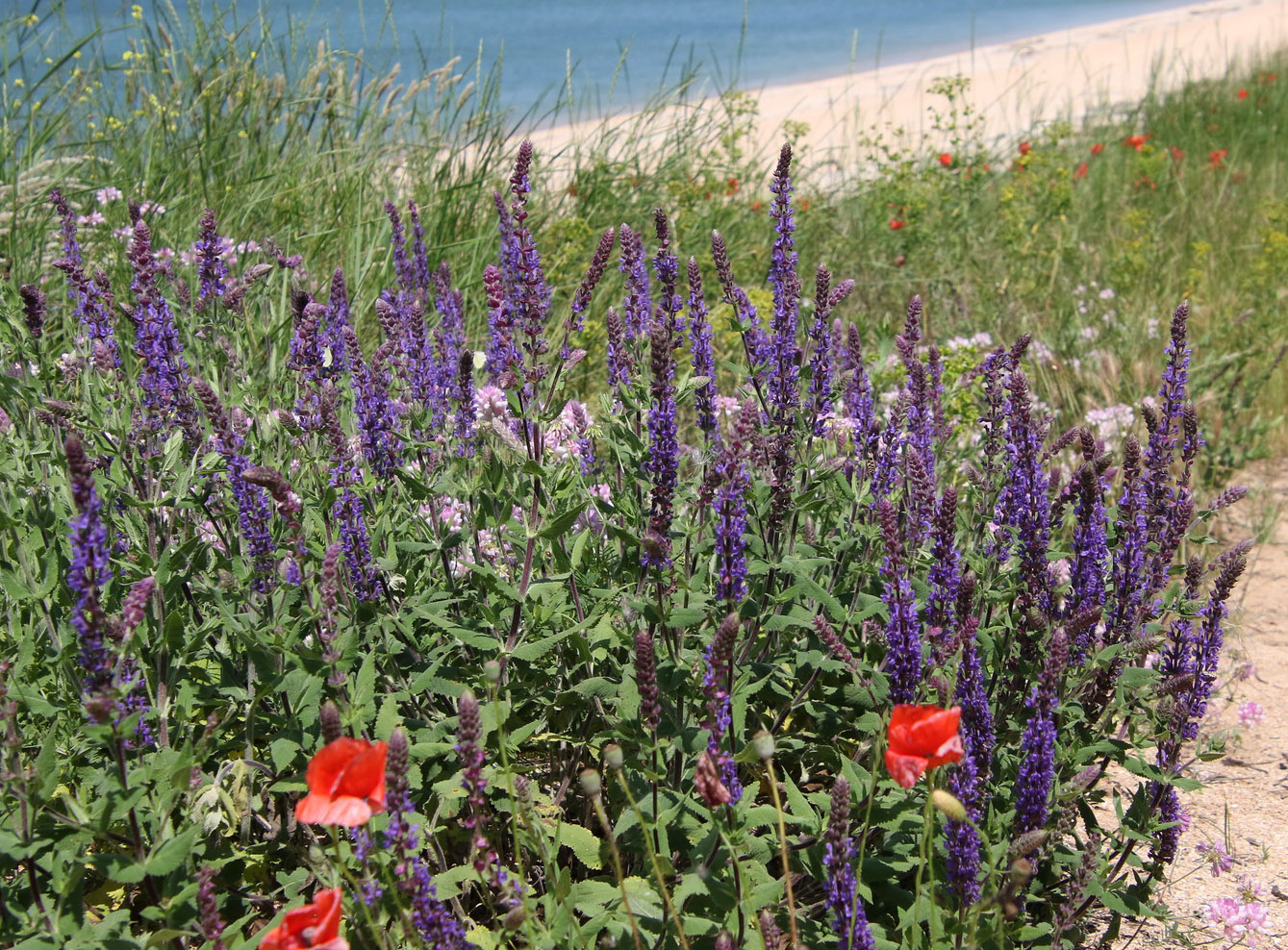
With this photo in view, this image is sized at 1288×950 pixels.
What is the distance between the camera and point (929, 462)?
10.1 ft

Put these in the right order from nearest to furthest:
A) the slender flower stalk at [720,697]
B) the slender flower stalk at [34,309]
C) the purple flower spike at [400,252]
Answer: the slender flower stalk at [720,697] → the slender flower stalk at [34,309] → the purple flower spike at [400,252]

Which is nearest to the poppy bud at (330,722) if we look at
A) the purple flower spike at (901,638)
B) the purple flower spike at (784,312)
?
the purple flower spike at (901,638)

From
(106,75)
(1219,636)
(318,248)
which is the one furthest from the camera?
(106,75)

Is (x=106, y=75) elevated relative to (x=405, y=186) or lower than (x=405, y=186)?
elevated

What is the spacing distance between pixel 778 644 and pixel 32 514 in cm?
188

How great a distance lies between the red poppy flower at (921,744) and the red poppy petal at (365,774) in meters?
0.73

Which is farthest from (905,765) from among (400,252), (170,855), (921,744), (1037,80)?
(1037,80)

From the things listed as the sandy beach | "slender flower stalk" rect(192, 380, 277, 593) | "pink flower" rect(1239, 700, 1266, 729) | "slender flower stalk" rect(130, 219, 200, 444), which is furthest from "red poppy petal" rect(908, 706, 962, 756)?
the sandy beach

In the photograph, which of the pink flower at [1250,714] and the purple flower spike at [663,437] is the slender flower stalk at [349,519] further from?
the pink flower at [1250,714]

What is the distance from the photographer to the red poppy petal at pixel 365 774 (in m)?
1.51

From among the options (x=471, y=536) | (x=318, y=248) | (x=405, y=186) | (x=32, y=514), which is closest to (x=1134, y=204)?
(x=405, y=186)

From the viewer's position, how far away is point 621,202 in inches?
275

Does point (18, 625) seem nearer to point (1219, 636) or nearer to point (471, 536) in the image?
point (471, 536)

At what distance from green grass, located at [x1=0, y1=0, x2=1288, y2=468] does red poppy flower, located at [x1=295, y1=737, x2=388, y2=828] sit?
378cm
